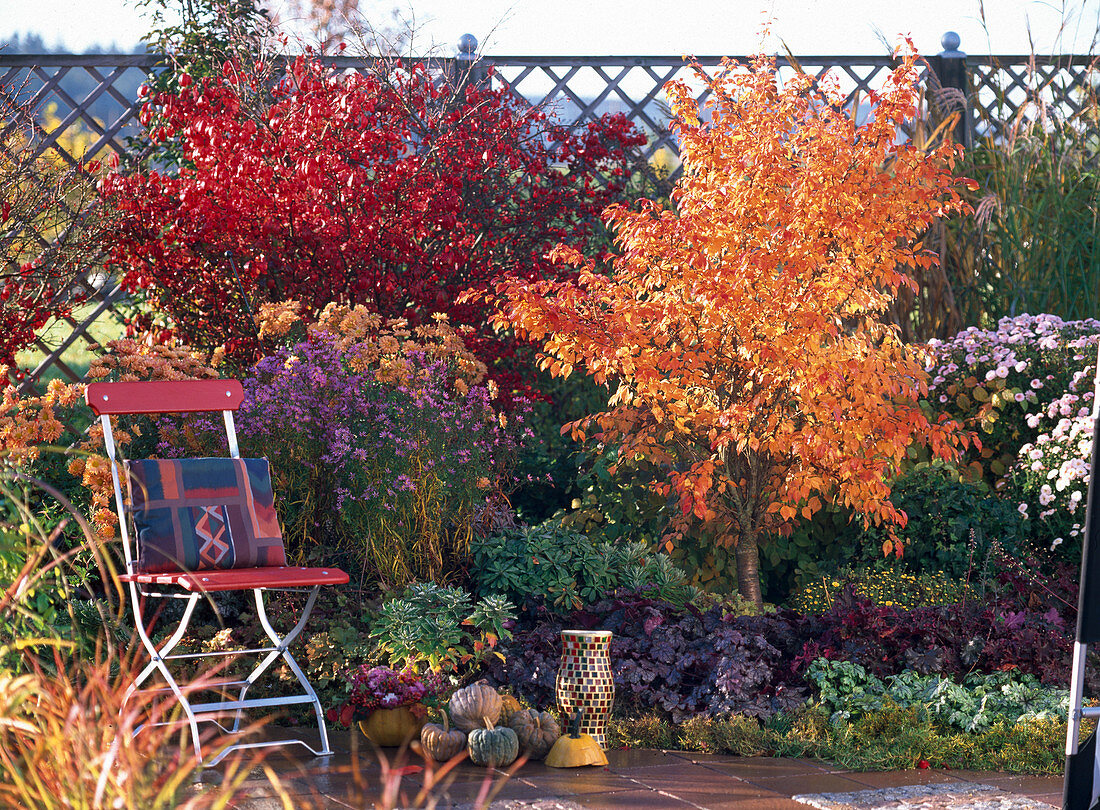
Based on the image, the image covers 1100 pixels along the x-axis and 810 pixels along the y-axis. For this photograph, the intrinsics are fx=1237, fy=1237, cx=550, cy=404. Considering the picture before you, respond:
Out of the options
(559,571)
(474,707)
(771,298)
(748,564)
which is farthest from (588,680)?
(771,298)

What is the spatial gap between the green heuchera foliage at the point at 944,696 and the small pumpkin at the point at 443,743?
1198 millimetres

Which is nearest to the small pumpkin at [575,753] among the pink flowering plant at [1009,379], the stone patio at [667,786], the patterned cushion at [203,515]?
the stone patio at [667,786]

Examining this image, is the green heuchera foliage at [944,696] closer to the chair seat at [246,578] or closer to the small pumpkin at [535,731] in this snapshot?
the small pumpkin at [535,731]

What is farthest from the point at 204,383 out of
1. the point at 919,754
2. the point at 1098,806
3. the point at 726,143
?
the point at 1098,806

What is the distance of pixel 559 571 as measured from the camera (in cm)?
467

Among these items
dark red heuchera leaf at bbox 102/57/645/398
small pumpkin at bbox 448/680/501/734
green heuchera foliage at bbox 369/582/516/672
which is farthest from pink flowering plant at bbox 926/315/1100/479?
small pumpkin at bbox 448/680/501/734

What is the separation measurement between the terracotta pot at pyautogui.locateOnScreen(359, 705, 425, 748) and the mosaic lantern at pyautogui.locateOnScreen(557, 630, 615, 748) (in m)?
0.47

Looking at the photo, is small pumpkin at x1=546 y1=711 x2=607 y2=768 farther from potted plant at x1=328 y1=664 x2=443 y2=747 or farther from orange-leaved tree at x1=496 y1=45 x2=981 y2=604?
orange-leaved tree at x1=496 y1=45 x2=981 y2=604

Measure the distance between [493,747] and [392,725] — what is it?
1.40 ft

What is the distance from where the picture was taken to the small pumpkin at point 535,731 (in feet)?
12.1

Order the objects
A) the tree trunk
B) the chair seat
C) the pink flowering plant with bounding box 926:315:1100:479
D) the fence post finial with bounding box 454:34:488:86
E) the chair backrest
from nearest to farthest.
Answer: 1. the chair seat
2. the chair backrest
3. the tree trunk
4. the pink flowering plant with bounding box 926:315:1100:479
5. the fence post finial with bounding box 454:34:488:86

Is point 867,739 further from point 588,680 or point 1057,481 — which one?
point 1057,481

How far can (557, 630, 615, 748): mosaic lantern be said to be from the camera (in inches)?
151

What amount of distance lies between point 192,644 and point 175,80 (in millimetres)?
4036
